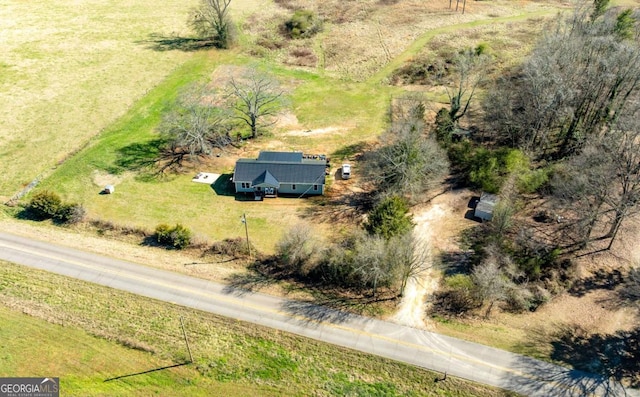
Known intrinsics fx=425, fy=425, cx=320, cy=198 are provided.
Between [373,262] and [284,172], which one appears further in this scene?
[284,172]

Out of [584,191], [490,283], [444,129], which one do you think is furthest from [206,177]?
[584,191]

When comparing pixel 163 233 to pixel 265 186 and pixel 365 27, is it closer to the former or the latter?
pixel 265 186

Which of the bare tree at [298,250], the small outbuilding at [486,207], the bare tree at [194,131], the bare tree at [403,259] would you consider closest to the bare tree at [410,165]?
the small outbuilding at [486,207]

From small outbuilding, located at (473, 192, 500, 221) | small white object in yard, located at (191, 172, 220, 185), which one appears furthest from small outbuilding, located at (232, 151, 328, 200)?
small outbuilding, located at (473, 192, 500, 221)

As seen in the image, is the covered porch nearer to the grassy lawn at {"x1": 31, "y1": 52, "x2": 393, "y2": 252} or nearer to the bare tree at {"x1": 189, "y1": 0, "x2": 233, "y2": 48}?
the grassy lawn at {"x1": 31, "y1": 52, "x2": 393, "y2": 252}

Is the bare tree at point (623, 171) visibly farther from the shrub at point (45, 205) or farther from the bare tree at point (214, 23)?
the bare tree at point (214, 23)

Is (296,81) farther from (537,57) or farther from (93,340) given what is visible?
(93,340)

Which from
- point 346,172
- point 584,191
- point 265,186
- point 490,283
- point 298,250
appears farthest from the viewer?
point 346,172
